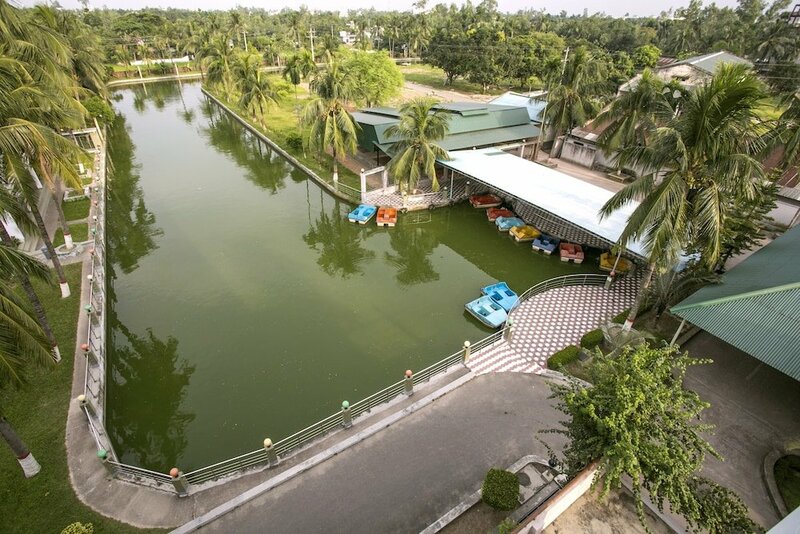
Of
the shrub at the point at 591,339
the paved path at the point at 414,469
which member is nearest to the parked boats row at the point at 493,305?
the shrub at the point at 591,339

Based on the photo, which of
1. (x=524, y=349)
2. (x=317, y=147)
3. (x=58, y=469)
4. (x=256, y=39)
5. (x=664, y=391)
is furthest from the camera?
(x=256, y=39)

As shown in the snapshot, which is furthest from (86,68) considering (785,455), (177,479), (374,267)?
(785,455)

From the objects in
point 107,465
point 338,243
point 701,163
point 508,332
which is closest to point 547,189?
point 508,332

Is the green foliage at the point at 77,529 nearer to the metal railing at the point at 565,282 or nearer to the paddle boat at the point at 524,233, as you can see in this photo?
the metal railing at the point at 565,282

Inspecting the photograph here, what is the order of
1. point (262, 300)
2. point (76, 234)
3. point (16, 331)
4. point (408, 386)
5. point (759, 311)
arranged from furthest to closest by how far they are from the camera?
1. point (76, 234)
2. point (262, 300)
3. point (408, 386)
4. point (759, 311)
5. point (16, 331)

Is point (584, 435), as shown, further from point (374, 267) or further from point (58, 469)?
point (374, 267)

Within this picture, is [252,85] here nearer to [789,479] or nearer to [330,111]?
[330,111]

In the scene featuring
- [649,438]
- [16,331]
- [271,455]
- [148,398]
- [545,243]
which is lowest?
[148,398]
